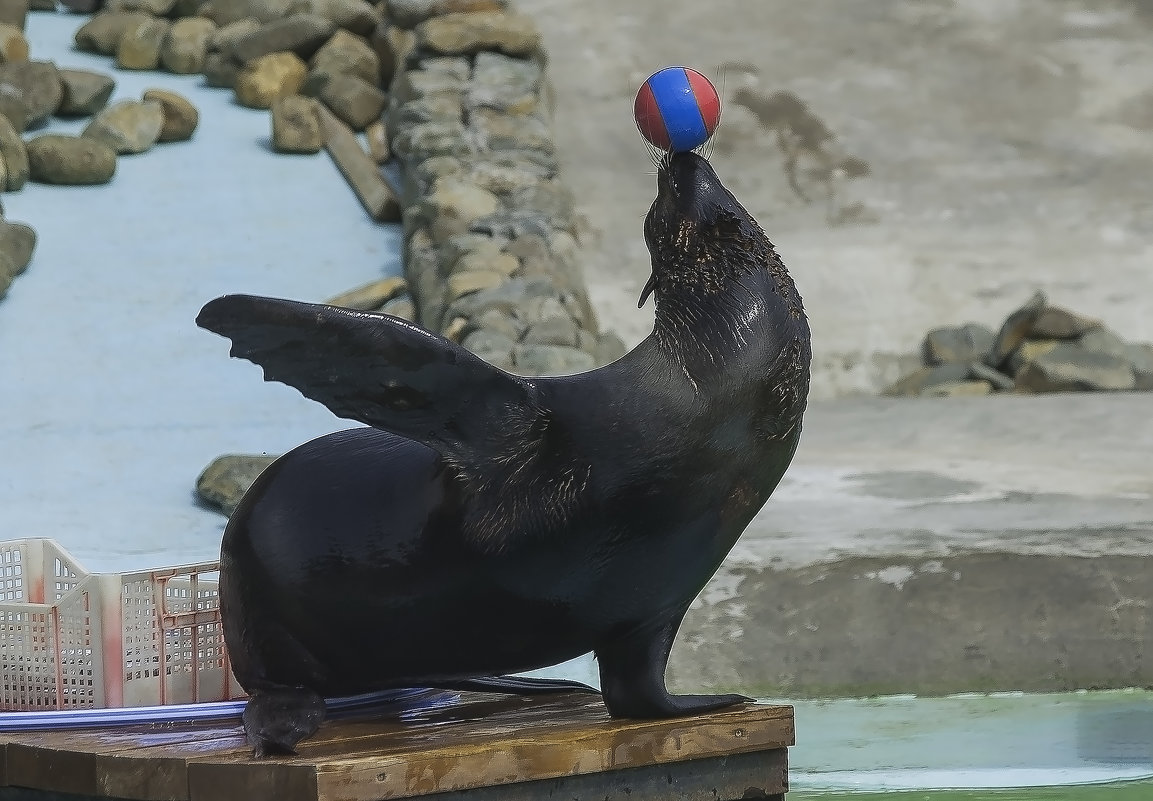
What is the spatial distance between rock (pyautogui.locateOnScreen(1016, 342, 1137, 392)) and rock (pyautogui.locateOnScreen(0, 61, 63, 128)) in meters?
5.86

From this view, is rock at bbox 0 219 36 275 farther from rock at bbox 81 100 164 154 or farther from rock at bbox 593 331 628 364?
rock at bbox 593 331 628 364

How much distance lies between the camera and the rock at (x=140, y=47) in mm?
10797

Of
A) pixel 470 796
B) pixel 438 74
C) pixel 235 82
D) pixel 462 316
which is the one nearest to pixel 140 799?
pixel 470 796

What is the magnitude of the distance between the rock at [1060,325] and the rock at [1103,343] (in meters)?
0.05

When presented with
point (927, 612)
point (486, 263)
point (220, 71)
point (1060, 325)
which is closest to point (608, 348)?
point (486, 263)

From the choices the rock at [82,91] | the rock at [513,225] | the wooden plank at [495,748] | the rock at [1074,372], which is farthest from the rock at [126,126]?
the wooden plank at [495,748]

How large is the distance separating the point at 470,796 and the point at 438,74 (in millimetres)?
7845

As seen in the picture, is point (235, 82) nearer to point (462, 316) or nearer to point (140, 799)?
point (462, 316)

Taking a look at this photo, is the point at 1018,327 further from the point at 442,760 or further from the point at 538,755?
the point at 442,760

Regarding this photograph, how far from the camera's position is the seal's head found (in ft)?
8.36

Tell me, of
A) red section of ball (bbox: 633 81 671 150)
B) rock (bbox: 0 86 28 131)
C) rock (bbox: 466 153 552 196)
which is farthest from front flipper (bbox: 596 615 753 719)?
rock (bbox: 0 86 28 131)

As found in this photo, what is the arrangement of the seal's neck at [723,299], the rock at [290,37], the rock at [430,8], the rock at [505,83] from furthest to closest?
the rock at [290,37]
the rock at [430,8]
the rock at [505,83]
the seal's neck at [723,299]

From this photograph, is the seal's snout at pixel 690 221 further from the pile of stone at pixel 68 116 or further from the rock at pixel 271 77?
the rock at pixel 271 77

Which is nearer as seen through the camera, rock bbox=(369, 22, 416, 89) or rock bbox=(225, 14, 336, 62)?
rock bbox=(369, 22, 416, 89)
